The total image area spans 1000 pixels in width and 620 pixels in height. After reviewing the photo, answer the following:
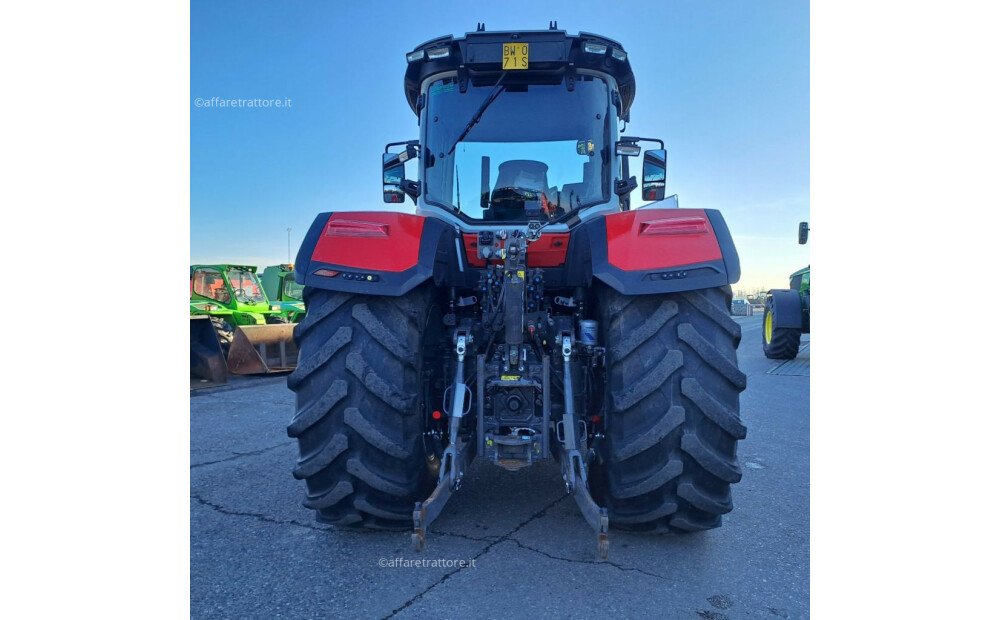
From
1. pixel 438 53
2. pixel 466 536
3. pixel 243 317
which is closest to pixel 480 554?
pixel 466 536

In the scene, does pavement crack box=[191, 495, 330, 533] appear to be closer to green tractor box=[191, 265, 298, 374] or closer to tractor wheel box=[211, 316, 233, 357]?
green tractor box=[191, 265, 298, 374]

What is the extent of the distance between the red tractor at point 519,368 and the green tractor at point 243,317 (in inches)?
240

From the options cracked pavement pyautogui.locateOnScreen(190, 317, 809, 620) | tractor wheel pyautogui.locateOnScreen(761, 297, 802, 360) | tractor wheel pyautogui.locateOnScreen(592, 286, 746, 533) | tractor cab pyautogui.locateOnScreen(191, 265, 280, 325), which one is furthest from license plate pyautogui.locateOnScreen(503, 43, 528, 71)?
tractor cab pyautogui.locateOnScreen(191, 265, 280, 325)

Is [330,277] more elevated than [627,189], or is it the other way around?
[627,189]

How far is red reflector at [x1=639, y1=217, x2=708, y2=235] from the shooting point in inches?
97.7

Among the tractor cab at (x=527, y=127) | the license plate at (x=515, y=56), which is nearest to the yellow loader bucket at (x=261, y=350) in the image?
the tractor cab at (x=527, y=127)

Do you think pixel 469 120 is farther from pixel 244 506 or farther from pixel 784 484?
pixel 784 484

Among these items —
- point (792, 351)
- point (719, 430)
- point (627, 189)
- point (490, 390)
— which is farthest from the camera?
point (792, 351)

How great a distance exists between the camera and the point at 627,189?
11.3 feet

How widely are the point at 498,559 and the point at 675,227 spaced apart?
1613 mm

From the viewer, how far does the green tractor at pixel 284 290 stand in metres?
12.7

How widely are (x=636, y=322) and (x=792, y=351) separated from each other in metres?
8.79

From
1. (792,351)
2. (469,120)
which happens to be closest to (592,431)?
(469,120)

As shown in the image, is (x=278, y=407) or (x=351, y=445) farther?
(x=278, y=407)
